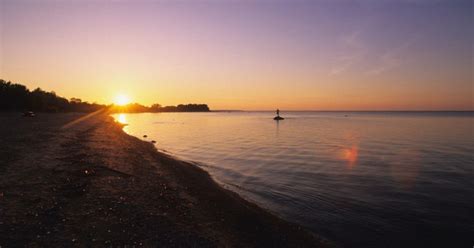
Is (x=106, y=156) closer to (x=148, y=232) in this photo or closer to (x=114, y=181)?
(x=114, y=181)

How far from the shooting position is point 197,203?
1453 cm

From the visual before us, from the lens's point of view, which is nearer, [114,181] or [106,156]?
[114,181]

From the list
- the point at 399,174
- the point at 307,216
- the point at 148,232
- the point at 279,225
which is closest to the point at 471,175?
the point at 399,174

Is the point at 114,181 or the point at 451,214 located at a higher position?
the point at 114,181

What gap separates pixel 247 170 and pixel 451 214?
594 inches

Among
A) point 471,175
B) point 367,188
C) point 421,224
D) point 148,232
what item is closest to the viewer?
point 148,232

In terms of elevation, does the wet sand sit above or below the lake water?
above

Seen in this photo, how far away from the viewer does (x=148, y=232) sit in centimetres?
1046

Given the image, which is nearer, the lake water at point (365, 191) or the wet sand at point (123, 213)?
the wet sand at point (123, 213)

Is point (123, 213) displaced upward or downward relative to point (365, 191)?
upward

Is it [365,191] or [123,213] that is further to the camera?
[365,191]

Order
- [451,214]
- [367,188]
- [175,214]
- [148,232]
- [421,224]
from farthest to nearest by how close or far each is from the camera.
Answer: [367,188]
[451,214]
[421,224]
[175,214]
[148,232]

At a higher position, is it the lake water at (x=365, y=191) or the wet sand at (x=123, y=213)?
the wet sand at (x=123, y=213)

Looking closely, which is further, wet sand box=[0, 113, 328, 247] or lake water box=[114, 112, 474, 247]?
lake water box=[114, 112, 474, 247]
